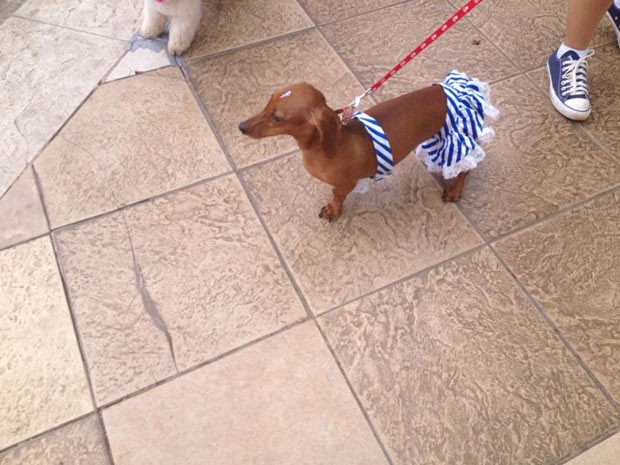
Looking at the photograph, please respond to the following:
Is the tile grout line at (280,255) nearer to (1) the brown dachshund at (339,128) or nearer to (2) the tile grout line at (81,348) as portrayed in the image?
(1) the brown dachshund at (339,128)

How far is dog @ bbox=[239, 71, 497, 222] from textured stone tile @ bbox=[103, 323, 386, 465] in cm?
57

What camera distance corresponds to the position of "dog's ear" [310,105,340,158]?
1.34 meters

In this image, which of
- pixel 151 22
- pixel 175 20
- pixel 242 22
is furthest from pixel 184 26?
pixel 242 22

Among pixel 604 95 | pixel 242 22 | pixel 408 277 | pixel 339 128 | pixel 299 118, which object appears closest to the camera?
pixel 299 118

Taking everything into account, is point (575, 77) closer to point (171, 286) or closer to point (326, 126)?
point (326, 126)

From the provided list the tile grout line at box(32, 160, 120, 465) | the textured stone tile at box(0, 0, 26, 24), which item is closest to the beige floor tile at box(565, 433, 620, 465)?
the tile grout line at box(32, 160, 120, 465)

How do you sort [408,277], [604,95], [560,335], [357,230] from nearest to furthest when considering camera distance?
[560,335] → [408,277] → [357,230] → [604,95]

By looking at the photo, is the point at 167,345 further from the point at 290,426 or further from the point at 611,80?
the point at 611,80

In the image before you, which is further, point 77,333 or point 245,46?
point 245,46

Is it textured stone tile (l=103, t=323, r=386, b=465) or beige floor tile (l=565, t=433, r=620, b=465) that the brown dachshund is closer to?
textured stone tile (l=103, t=323, r=386, b=465)

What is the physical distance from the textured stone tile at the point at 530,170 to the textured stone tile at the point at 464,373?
251mm

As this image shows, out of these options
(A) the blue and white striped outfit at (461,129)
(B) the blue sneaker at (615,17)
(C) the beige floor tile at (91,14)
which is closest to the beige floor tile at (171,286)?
(A) the blue and white striped outfit at (461,129)

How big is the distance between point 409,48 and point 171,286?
60.1 inches

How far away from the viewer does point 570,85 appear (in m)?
2.07
